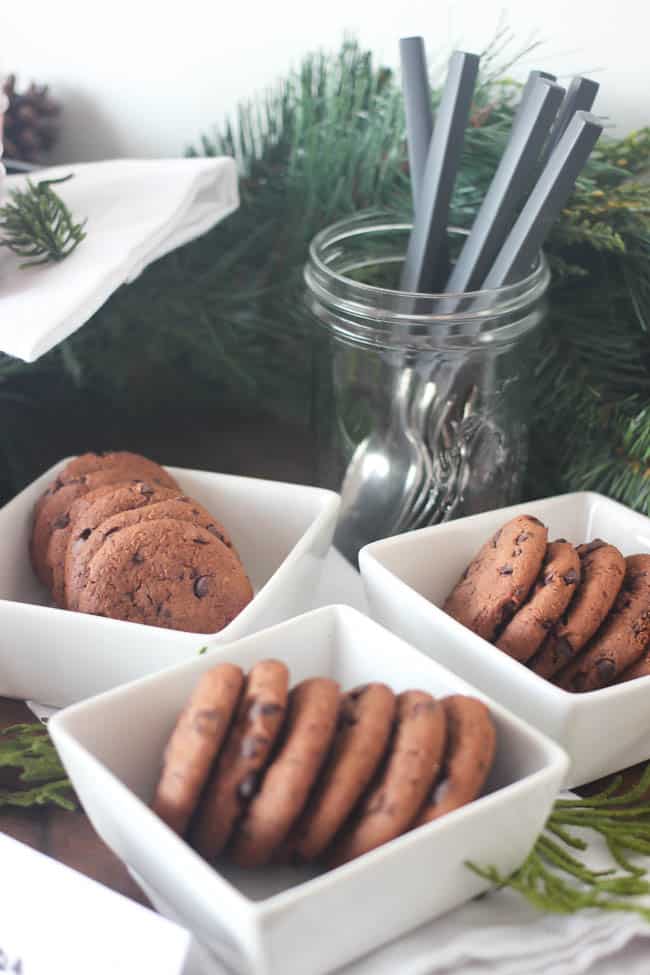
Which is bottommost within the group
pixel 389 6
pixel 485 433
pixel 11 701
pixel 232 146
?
pixel 11 701

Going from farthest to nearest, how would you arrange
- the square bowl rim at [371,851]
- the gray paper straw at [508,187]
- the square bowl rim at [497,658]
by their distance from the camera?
the gray paper straw at [508,187], the square bowl rim at [497,658], the square bowl rim at [371,851]

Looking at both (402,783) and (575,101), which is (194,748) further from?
(575,101)

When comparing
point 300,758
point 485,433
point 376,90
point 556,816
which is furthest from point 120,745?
point 376,90

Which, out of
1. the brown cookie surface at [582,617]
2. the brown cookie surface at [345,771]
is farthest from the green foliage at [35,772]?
the brown cookie surface at [582,617]

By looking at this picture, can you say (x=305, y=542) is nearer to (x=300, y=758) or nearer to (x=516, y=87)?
(x=300, y=758)

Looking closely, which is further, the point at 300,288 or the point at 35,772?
the point at 300,288

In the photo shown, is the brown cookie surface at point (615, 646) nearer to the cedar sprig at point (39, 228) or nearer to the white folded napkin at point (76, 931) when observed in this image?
the white folded napkin at point (76, 931)

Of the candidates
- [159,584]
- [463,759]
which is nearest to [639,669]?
[463,759]
